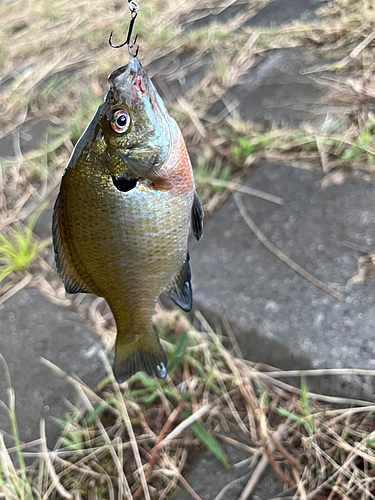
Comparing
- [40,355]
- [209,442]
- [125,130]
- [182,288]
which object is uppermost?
[125,130]

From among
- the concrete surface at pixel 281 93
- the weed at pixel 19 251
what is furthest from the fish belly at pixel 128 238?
the concrete surface at pixel 281 93

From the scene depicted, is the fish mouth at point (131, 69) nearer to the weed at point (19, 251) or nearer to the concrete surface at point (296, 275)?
the concrete surface at point (296, 275)

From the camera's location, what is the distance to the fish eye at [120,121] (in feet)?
2.51

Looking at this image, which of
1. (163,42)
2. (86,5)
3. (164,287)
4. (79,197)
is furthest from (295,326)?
(86,5)

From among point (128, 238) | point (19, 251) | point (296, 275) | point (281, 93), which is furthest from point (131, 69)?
point (281, 93)

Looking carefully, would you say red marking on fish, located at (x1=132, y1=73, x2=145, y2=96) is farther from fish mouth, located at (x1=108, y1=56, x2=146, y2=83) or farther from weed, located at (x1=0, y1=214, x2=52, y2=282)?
weed, located at (x1=0, y1=214, x2=52, y2=282)

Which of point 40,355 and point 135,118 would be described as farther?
point 40,355

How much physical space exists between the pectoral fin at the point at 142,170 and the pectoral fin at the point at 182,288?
0.75ft

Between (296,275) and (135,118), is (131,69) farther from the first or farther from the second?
(296,275)

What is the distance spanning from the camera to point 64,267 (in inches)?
33.2

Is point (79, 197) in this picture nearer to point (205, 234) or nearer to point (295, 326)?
point (295, 326)

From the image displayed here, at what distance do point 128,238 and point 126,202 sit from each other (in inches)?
3.1

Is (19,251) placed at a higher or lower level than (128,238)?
lower

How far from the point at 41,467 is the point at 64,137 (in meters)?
1.86
